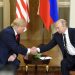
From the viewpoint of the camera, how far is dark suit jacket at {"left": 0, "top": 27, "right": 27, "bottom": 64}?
2.89m

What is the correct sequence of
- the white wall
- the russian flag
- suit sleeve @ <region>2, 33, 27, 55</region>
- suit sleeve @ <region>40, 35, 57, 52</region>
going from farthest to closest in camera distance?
the white wall → the russian flag → suit sleeve @ <region>40, 35, 57, 52</region> → suit sleeve @ <region>2, 33, 27, 55</region>

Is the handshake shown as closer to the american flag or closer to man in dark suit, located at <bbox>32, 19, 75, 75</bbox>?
man in dark suit, located at <bbox>32, 19, 75, 75</bbox>

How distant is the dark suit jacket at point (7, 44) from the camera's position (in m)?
2.89

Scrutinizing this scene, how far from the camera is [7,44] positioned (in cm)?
292

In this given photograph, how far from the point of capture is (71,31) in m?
3.11

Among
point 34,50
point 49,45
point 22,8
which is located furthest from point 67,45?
point 22,8

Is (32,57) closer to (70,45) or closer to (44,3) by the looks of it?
(70,45)

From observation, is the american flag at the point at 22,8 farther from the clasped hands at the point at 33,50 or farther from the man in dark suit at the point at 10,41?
the man in dark suit at the point at 10,41

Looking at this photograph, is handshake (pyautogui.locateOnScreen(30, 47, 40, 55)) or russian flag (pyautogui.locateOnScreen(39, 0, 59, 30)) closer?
handshake (pyautogui.locateOnScreen(30, 47, 40, 55))

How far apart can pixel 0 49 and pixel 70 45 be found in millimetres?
1001

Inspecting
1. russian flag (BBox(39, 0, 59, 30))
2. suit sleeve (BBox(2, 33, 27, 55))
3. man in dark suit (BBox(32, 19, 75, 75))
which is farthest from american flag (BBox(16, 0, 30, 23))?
suit sleeve (BBox(2, 33, 27, 55))

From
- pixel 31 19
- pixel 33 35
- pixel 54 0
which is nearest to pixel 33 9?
pixel 31 19

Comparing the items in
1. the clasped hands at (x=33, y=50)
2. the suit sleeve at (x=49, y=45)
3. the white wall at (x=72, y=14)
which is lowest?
the clasped hands at (x=33, y=50)

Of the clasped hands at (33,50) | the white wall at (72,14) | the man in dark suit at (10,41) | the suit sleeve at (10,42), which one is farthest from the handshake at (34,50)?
the white wall at (72,14)
